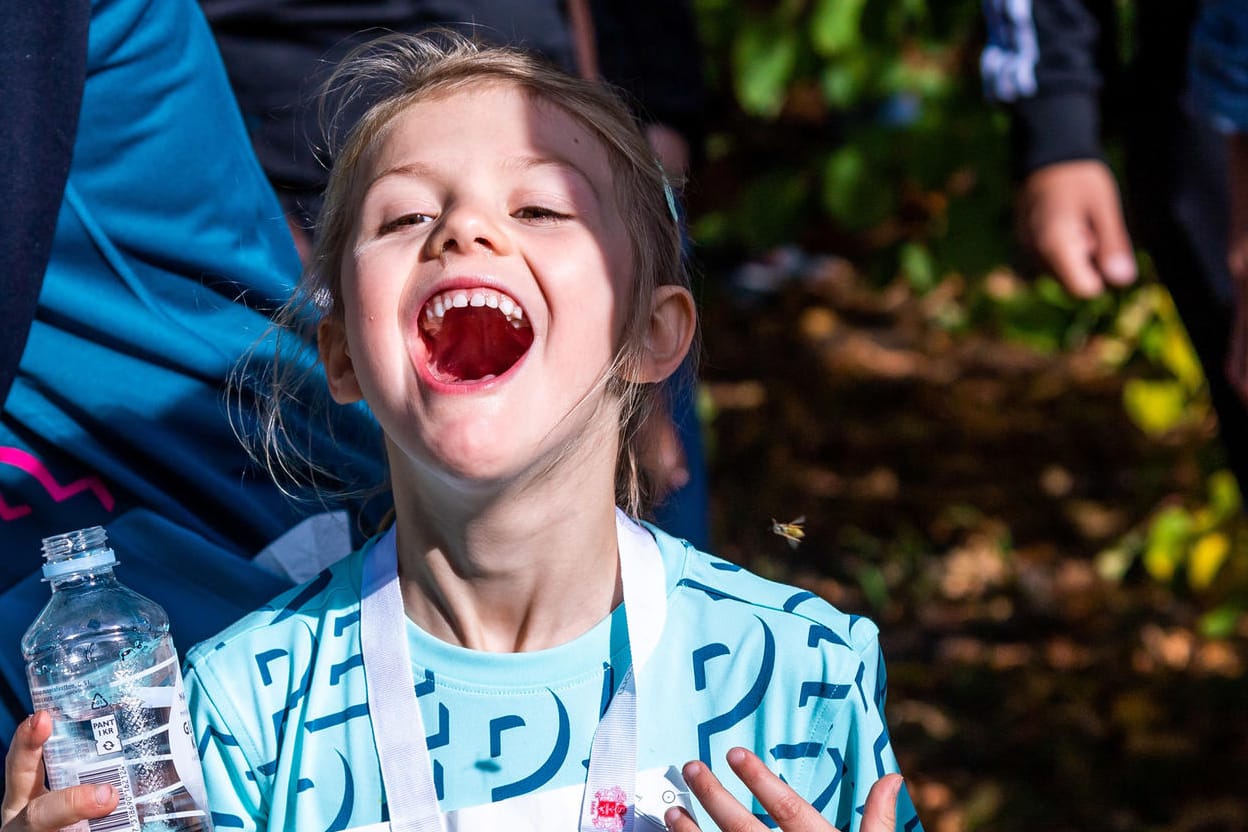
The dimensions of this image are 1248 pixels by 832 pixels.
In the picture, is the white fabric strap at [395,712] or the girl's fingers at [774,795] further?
the white fabric strap at [395,712]

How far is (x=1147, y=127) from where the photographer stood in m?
2.79

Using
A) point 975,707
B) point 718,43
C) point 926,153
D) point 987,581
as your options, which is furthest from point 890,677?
point 718,43

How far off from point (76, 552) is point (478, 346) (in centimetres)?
50

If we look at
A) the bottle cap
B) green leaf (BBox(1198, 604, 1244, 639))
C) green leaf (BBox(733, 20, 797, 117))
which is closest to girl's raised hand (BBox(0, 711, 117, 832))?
the bottle cap

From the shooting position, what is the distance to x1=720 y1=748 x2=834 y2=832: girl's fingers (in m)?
1.35

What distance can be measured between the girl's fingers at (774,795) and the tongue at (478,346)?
556mm

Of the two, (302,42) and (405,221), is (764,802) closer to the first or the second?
(405,221)

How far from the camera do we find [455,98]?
5.35 feet

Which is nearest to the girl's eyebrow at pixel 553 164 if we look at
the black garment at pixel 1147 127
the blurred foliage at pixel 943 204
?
the black garment at pixel 1147 127

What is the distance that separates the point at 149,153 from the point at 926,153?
9.05 ft

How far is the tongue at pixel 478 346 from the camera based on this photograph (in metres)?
1.67

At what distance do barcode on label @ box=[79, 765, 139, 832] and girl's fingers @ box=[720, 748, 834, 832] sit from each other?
1.92 ft

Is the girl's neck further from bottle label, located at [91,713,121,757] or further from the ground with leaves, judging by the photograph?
the ground with leaves

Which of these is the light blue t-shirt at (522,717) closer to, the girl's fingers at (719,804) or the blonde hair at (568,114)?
the girl's fingers at (719,804)
